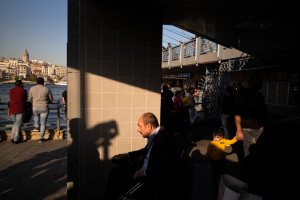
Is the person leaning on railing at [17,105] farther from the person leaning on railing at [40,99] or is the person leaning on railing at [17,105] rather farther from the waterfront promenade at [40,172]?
the waterfront promenade at [40,172]

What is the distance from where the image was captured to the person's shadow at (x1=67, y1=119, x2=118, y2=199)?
369cm

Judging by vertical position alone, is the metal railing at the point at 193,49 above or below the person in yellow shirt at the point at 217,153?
above

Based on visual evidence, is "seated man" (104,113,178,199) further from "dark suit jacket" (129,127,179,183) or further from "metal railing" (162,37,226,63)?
"metal railing" (162,37,226,63)

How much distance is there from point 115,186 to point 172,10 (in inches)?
122

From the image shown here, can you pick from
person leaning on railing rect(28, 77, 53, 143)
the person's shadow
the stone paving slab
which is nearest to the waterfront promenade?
the stone paving slab

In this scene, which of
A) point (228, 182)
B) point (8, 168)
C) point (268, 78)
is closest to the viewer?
point (228, 182)

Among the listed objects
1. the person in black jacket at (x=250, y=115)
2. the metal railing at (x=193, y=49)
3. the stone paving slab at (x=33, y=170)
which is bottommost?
the stone paving slab at (x=33, y=170)

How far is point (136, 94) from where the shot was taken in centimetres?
390

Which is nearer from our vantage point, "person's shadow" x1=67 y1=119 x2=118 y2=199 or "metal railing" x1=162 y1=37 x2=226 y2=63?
"person's shadow" x1=67 y1=119 x2=118 y2=199

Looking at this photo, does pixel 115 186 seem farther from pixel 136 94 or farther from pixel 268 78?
pixel 268 78

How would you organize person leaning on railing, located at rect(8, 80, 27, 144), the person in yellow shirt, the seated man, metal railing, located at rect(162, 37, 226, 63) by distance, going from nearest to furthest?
the seated man < the person in yellow shirt < person leaning on railing, located at rect(8, 80, 27, 144) < metal railing, located at rect(162, 37, 226, 63)

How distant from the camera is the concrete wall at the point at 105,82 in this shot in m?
3.60

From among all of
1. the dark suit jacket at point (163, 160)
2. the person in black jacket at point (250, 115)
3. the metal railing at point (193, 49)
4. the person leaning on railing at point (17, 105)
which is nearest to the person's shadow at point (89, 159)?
the dark suit jacket at point (163, 160)

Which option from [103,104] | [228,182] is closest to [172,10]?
[103,104]
